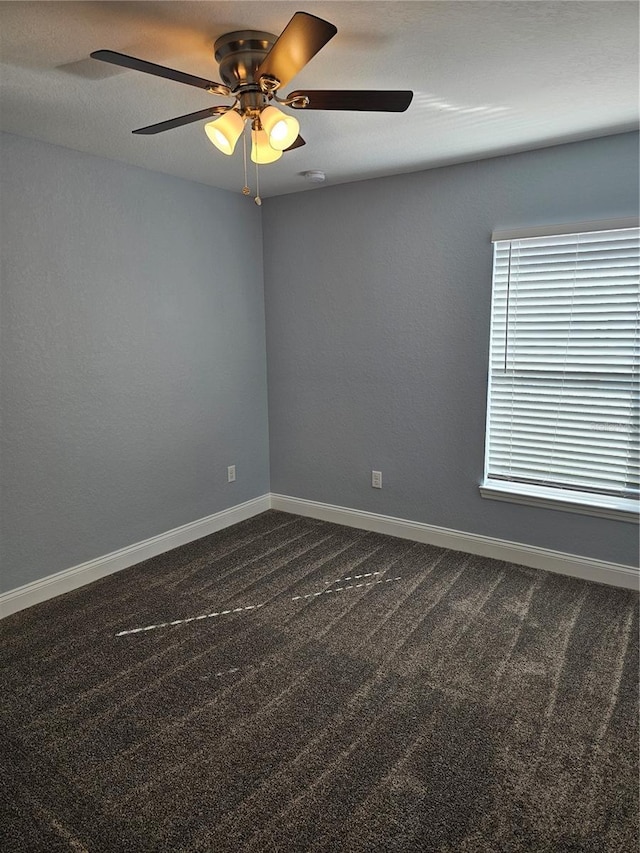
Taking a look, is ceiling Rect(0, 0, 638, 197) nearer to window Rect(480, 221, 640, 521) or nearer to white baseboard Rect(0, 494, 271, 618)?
window Rect(480, 221, 640, 521)

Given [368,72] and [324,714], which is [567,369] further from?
[324,714]

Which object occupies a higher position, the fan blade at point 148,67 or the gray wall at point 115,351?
the fan blade at point 148,67

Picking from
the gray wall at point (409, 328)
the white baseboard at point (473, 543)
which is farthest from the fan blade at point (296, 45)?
the white baseboard at point (473, 543)

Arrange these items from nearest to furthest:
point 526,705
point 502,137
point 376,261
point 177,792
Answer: point 177,792, point 526,705, point 502,137, point 376,261

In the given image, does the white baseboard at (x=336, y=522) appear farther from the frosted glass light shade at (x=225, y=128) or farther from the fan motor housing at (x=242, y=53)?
the fan motor housing at (x=242, y=53)

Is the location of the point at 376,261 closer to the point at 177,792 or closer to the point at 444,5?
the point at 444,5

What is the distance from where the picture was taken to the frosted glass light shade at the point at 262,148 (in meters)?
1.97

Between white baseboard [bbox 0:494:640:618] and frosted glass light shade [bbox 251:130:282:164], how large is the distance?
247 cm

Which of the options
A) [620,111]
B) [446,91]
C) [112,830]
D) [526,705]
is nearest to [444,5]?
[446,91]

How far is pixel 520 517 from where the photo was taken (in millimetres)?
3449

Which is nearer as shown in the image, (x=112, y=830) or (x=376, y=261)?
(x=112, y=830)

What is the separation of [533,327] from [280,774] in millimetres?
2621

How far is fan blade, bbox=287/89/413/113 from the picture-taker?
1731mm

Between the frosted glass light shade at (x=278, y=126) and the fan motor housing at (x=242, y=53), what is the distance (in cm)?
10
